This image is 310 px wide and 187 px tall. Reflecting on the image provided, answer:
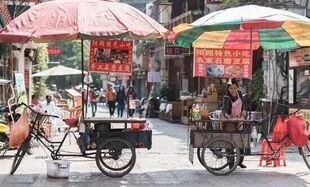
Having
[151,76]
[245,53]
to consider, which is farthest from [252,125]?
[151,76]

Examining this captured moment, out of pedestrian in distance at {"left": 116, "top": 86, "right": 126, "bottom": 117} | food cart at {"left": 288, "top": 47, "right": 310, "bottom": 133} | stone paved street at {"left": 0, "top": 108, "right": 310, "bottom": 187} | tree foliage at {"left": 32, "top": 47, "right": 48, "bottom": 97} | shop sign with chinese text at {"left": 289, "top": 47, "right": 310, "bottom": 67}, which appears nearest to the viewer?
stone paved street at {"left": 0, "top": 108, "right": 310, "bottom": 187}

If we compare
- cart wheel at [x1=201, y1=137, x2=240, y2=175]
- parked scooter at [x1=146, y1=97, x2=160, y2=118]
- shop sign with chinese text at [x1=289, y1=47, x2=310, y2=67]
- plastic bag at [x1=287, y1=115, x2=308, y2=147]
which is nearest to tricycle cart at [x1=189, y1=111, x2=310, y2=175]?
cart wheel at [x1=201, y1=137, x2=240, y2=175]

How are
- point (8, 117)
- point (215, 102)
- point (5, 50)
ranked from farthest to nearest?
1. point (215, 102)
2. point (5, 50)
3. point (8, 117)

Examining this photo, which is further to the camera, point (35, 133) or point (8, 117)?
point (8, 117)

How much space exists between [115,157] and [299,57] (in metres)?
8.90

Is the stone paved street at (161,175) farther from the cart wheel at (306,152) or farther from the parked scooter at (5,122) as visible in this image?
the parked scooter at (5,122)

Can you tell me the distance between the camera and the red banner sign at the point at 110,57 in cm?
1098

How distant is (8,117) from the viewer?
14.2 m

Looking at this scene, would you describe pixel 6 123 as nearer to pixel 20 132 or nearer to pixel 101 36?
pixel 20 132

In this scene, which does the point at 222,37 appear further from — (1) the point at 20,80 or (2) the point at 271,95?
(2) the point at 271,95

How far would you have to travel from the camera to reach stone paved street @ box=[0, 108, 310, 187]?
10.1m

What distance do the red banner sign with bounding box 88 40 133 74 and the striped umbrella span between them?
1.20 metres

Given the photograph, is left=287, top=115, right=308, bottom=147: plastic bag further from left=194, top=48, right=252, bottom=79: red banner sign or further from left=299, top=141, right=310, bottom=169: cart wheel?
left=194, top=48, right=252, bottom=79: red banner sign

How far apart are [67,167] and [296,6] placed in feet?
41.2
